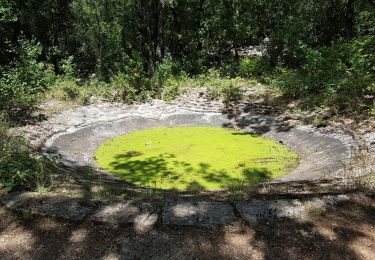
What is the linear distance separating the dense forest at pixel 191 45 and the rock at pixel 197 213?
528 cm

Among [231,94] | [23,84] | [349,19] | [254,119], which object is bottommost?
[254,119]

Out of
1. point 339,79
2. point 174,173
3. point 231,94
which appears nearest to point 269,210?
point 174,173

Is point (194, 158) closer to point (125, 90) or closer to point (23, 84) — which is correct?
point (125, 90)

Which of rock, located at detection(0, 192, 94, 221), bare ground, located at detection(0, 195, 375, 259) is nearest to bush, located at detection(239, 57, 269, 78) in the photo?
bare ground, located at detection(0, 195, 375, 259)

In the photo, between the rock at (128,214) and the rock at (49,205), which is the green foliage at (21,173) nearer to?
the rock at (49,205)

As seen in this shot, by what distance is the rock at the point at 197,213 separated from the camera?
3.21m

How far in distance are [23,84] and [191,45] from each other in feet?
34.9

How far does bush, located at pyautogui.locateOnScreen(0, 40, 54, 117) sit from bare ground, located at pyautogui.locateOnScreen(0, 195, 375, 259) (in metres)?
5.78

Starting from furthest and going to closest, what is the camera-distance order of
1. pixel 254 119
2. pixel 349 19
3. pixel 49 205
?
pixel 349 19 < pixel 254 119 < pixel 49 205

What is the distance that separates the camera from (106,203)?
11.6 ft

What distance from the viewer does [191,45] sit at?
18.0 meters

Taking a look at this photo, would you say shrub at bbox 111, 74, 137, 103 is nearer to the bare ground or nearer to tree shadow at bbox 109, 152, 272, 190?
tree shadow at bbox 109, 152, 272, 190

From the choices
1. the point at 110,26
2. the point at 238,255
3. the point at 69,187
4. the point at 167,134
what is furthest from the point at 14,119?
the point at 110,26

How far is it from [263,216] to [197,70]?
1277 centimetres
